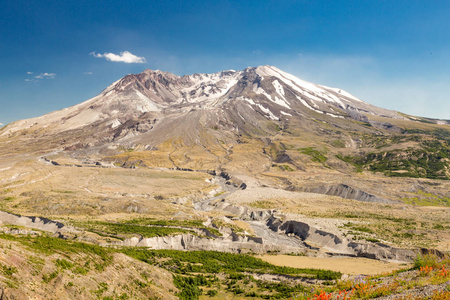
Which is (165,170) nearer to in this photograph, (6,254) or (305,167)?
(305,167)

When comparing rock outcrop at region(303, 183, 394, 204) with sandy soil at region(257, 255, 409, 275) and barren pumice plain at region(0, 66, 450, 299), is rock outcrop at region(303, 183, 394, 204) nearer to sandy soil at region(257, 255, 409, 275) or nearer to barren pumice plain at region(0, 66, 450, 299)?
barren pumice plain at region(0, 66, 450, 299)

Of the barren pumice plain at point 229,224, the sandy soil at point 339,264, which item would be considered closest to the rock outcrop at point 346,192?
the barren pumice plain at point 229,224

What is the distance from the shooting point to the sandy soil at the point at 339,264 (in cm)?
3525

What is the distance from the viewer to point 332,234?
52125 mm

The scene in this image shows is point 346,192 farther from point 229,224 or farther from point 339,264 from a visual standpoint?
point 339,264

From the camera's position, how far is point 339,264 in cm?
3856

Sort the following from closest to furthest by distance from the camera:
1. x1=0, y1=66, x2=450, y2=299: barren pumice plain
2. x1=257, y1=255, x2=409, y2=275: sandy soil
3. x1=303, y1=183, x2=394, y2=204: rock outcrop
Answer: x1=0, y1=66, x2=450, y2=299: barren pumice plain < x1=257, y1=255, x2=409, y2=275: sandy soil < x1=303, y1=183, x2=394, y2=204: rock outcrop

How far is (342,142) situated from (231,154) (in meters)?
80.2

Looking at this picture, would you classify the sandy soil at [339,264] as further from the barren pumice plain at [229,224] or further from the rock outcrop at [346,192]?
the rock outcrop at [346,192]

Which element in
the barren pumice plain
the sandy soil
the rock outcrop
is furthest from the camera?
the rock outcrop

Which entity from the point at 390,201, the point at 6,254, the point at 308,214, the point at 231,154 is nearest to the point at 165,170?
the point at 231,154

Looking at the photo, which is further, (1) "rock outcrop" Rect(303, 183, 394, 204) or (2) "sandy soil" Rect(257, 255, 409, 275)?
(1) "rock outcrop" Rect(303, 183, 394, 204)

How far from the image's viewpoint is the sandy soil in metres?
35.2

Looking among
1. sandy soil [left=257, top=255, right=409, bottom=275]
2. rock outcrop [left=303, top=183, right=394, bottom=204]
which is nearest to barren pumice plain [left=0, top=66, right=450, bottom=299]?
sandy soil [left=257, top=255, right=409, bottom=275]
